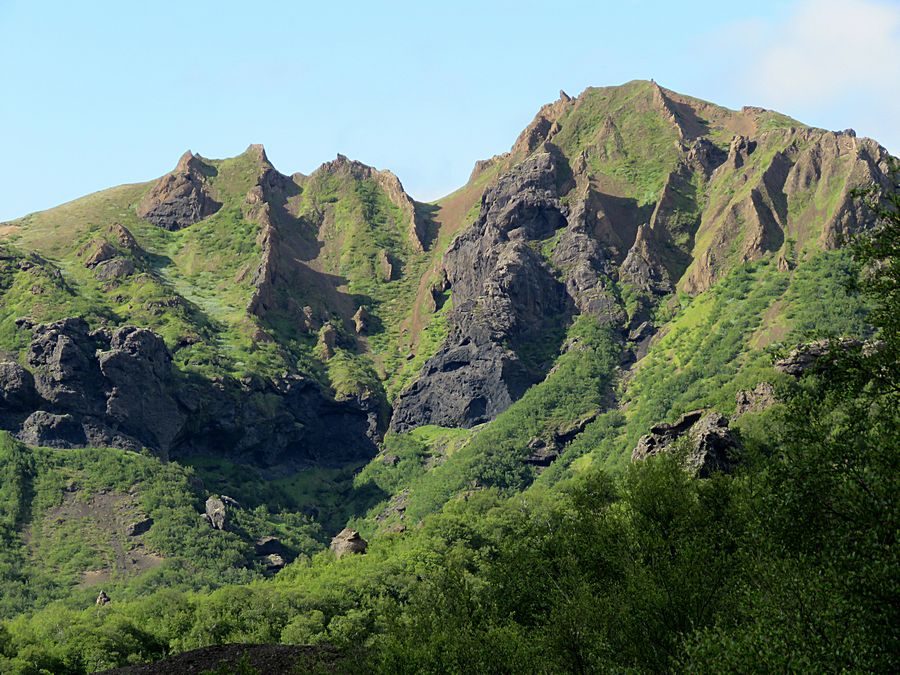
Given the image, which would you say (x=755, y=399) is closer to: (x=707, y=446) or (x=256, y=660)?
(x=707, y=446)

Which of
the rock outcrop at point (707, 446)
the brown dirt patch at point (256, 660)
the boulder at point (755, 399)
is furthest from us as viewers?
the boulder at point (755, 399)

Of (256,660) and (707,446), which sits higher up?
(707,446)

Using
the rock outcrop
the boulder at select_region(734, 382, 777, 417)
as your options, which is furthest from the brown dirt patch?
the boulder at select_region(734, 382, 777, 417)

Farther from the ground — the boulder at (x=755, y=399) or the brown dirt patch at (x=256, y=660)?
the boulder at (x=755, y=399)

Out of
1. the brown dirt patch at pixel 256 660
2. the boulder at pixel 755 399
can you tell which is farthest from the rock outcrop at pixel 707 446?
A: the brown dirt patch at pixel 256 660

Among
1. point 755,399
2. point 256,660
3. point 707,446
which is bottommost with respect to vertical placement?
point 256,660

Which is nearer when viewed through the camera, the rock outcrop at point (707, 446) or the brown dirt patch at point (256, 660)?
the brown dirt patch at point (256, 660)

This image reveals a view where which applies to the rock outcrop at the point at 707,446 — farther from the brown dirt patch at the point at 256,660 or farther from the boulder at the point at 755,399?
the brown dirt patch at the point at 256,660

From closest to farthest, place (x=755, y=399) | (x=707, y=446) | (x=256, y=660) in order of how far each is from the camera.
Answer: (x=256, y=660) → (x=707, y=446) → (x=755, y=399)

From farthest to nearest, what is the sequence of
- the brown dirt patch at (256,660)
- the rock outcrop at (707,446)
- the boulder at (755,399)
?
1. the boulder at (755,399)
2. the rock outcrop at (707,446)
3. the brown dirt patch at (256,660)

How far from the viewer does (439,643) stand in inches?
2734

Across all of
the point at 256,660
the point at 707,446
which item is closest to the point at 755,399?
the point at 707,446

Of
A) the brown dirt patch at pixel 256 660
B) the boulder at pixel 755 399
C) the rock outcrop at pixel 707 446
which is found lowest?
the brown dirt patch at pixel 256 660

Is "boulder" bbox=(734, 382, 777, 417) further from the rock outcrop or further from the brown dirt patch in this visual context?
the brown dirt patch
